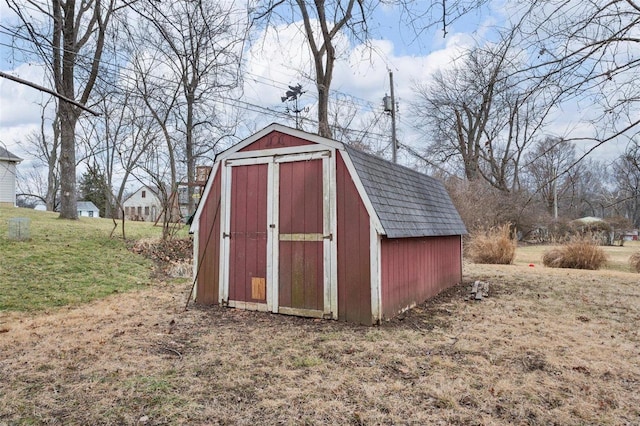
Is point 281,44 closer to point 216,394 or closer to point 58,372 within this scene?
point 216,394

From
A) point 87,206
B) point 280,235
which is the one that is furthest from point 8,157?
point 87,206

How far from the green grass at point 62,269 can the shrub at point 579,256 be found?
11455 mm

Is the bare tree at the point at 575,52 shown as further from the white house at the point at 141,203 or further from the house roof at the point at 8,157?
the white house at the point at 141,203

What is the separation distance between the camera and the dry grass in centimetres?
264

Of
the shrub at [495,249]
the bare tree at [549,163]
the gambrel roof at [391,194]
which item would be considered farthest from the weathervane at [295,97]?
the bare tree at [549,163]

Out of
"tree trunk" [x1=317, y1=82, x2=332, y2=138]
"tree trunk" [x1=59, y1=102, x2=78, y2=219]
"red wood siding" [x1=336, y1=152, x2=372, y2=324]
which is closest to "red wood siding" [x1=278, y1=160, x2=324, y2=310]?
"red wood siding" [x1=336, y1=152, x2=372, y2=324]

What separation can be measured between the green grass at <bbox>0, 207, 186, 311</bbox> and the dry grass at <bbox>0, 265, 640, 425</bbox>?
801mm

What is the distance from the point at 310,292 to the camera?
5148mm

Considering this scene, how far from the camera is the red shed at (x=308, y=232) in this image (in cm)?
488

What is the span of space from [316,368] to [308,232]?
2096 millimetres

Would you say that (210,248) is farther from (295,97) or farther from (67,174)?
(67,174)

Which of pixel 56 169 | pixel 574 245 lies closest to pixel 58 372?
pixel 574 245

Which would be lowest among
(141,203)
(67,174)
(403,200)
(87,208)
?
(403,200)

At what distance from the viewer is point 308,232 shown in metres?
5.20
